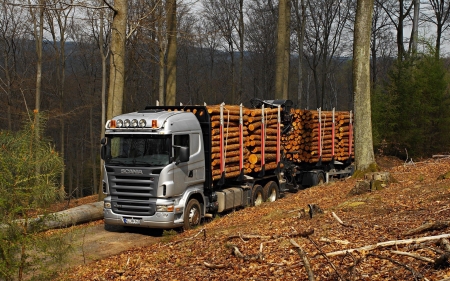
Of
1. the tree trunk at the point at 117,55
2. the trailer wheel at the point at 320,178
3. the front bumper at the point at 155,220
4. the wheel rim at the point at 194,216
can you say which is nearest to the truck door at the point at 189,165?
the front bumper at the point at 155,220

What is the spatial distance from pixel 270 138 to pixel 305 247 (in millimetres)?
9550

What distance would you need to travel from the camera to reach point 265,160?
52.2 feet

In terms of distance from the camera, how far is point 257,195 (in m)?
15.5

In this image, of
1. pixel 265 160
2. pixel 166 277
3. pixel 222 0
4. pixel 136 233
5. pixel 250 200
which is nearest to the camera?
pixel 166 277

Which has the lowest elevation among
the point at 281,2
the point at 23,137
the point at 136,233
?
the point at 136,233

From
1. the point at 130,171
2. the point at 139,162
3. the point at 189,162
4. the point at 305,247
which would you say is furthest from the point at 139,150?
the point at 305,247

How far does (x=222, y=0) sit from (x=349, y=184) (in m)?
37.0

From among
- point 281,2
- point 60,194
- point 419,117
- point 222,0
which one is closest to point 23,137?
point 60,194

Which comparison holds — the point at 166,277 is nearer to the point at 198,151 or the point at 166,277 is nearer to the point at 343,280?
the point at 343,280

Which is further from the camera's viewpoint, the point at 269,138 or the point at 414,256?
the point at 269,138

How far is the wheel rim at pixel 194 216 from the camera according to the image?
12047 mm

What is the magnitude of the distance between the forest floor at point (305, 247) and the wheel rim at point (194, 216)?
98cm

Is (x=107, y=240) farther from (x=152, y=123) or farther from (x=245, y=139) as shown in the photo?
(x=245, y=139)

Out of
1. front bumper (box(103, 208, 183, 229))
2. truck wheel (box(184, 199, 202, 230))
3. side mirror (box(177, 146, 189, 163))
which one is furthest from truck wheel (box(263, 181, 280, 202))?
side mirror (box(177, 146, 189, 163))
